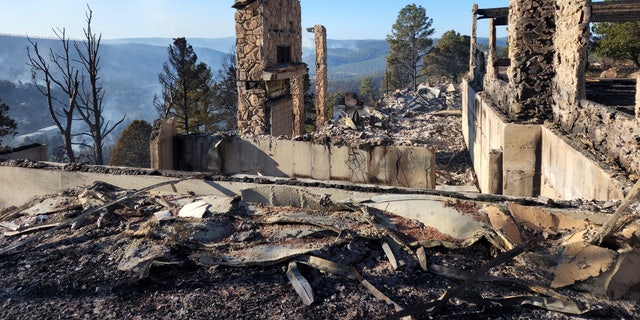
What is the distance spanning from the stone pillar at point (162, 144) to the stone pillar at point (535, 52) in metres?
5.73

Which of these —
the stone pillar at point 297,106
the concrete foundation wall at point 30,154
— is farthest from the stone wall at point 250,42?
the concrete foundation wall at point 30,154

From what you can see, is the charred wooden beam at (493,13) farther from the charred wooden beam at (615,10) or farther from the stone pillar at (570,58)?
the stone pillar at (570,58)

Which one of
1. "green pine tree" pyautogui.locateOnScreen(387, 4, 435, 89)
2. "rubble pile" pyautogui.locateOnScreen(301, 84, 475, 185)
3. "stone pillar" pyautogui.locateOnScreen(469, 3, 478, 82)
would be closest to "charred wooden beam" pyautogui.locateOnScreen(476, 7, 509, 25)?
"stone pillar" pyautogui.locateOnScreen(469, 3, 478, 82)

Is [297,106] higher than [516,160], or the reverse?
[297,106]

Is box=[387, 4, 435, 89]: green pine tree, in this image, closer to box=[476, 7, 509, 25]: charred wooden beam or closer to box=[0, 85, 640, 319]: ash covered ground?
box=[476, 7, 509, 25]: charred wooden beam

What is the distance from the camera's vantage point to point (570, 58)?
20.2ft

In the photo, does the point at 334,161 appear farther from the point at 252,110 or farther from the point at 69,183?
the point at 252,110

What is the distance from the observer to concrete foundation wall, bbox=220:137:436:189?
7352 mm

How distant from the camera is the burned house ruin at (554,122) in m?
4.70

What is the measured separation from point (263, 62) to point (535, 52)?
7082 millimetres

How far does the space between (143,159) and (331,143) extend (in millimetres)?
15917

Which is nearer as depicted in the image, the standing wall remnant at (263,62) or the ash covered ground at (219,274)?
the ash covered ground at (219,274)

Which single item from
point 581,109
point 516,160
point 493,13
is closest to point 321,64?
point 493,13

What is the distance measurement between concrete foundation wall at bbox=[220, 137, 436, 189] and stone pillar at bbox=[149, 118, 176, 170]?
92 cm
